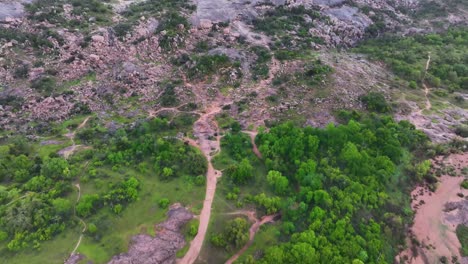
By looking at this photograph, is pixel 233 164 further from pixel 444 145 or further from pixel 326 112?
pixel 444 145

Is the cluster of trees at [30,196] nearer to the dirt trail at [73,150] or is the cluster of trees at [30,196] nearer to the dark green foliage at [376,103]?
the dirt trail at [73,150]

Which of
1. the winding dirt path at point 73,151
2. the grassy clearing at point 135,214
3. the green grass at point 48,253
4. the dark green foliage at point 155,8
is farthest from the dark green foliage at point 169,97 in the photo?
the green grass at point 48,253

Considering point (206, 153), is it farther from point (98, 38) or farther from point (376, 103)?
point (98, 38)

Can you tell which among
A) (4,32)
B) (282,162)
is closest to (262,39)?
(282,162)

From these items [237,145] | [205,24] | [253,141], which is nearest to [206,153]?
[237,145]

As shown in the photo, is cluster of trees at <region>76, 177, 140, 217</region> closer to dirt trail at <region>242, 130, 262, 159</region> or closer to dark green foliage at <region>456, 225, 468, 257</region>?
dirt trail at <region>242, 130, 262, 159</region>
